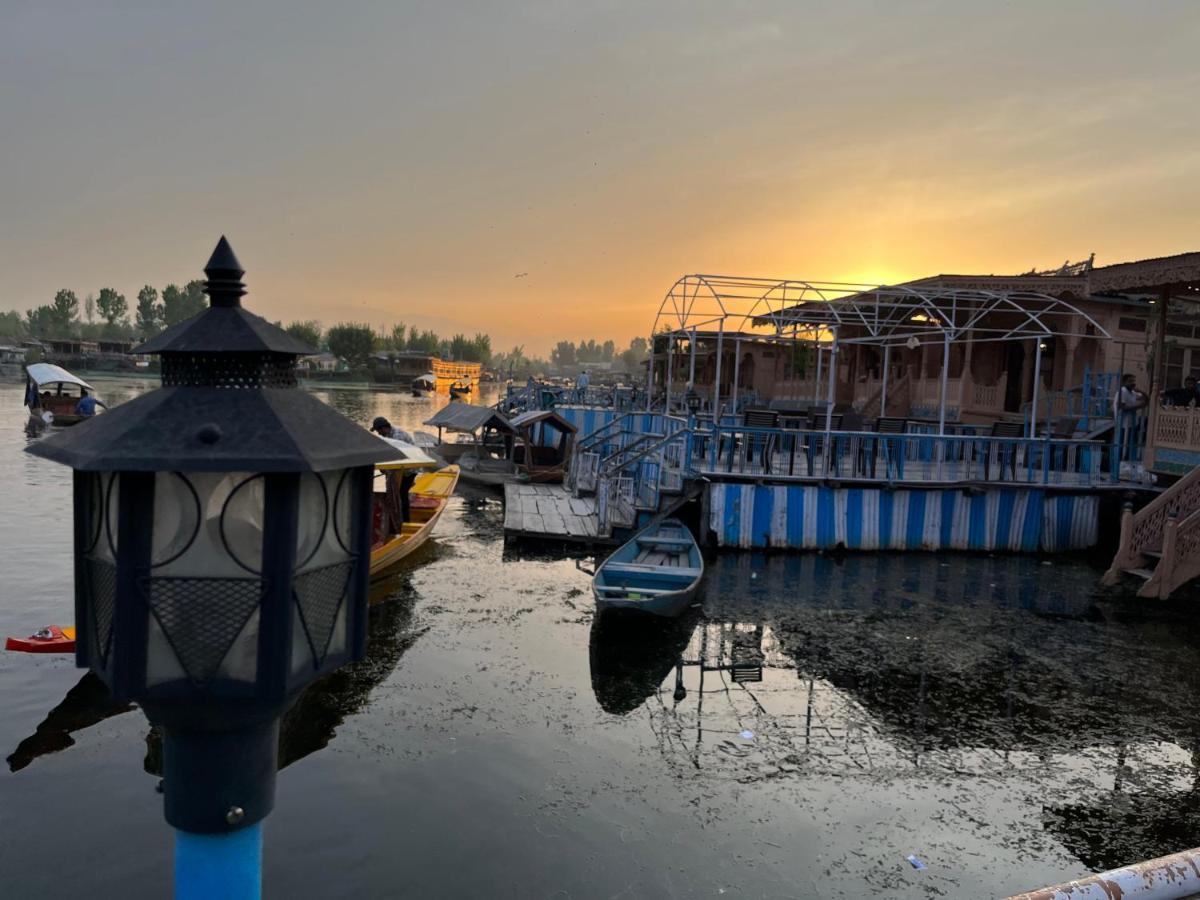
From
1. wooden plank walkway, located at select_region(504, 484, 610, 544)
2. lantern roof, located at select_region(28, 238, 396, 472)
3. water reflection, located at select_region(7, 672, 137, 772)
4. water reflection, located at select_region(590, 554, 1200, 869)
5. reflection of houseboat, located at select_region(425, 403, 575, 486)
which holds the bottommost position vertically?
water reflection, located at select_region(7, 672, 137, 772)

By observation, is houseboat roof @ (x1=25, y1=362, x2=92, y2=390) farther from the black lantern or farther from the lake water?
the black lantern

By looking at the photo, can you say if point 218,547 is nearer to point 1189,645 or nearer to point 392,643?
point 392,643

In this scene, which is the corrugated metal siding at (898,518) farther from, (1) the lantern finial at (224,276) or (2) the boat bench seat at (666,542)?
(1) the lantern finial at (224,276)

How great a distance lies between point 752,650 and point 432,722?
402 cm

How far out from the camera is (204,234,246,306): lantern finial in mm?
2652

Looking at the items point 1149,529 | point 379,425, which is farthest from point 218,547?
point 1149,529

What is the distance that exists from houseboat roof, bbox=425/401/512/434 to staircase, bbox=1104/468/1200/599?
14.6 m

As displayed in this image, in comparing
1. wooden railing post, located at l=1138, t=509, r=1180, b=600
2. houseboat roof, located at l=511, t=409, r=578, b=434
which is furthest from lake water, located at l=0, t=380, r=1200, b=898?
houseboat roof, located at l=511, t=409, r=578, b=434

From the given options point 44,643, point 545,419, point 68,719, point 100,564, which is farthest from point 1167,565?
point 545,419

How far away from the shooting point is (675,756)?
729 centimetres

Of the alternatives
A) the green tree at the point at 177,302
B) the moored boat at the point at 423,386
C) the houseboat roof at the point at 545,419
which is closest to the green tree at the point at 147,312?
the green tree at the point at 177,302

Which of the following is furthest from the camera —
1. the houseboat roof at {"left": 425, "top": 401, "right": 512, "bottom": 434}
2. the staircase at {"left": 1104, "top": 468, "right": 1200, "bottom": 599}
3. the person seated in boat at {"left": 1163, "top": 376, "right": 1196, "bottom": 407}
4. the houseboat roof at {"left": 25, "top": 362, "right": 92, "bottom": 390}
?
the houseboat roof at {"left": 25, "top": 362, "right": 92, "bottom": 390}

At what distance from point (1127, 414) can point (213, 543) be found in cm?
1950

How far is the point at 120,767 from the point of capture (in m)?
7.02
